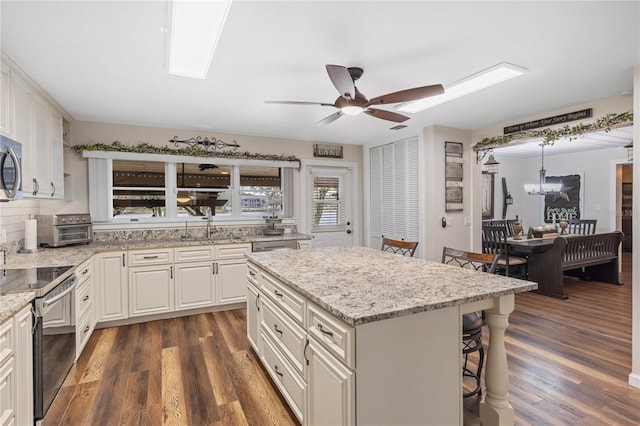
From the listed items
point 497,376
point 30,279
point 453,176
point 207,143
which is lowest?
point 497,376

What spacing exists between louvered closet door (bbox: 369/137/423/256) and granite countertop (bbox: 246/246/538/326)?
218 cm

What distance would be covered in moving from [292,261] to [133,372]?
1.57m

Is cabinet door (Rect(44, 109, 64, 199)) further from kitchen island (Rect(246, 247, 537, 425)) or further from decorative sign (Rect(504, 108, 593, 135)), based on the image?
decorative sign (Rect(504, 108, 593, 135))

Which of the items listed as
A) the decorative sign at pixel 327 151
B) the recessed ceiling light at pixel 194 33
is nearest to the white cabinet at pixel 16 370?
the recessed ceiling light at pixel 194 33

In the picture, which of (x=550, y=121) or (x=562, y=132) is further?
(x=550, y=121)

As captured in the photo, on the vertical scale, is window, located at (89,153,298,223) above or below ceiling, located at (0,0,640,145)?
below

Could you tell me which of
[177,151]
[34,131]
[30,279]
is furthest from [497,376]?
[177,151]

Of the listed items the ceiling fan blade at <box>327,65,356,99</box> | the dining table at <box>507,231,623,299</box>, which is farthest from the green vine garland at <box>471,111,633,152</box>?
the ceiling fan blade at <box>327,65,356,99</box>

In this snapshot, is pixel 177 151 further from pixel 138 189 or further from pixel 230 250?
pixel 230 250

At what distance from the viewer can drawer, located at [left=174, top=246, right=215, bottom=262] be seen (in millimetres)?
3885

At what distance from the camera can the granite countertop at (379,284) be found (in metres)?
1.46

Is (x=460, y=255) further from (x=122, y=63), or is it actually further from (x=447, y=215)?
(x=122, y=63)

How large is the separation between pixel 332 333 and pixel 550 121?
3.68 m

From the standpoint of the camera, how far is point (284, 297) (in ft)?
6.79
